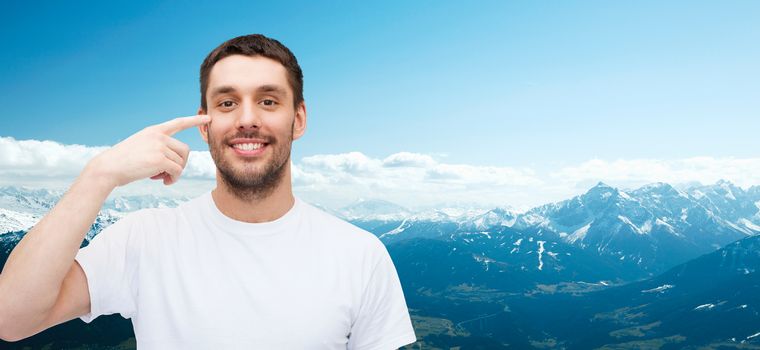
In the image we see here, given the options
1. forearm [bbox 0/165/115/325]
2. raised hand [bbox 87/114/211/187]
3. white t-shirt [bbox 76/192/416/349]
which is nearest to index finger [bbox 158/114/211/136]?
raised hand [bbox 87/114/211/187]

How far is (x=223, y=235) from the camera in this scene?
21.0ft

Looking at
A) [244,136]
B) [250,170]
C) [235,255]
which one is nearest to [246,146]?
[244,136]

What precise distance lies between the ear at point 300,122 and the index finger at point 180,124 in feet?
3.88

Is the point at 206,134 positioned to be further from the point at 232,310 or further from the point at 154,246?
the point at 232,310

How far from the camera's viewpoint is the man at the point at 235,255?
5.61m

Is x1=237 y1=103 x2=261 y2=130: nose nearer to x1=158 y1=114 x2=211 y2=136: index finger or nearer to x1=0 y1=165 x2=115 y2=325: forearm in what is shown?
x1=158 y1=114 x2=211 y2=136: index finger

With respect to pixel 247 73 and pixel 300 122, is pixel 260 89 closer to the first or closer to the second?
pixel 247 73

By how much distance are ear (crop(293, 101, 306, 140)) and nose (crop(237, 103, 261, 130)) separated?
740mm

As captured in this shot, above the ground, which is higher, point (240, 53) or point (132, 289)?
point (240, 53)

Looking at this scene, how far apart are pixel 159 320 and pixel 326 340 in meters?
1.91

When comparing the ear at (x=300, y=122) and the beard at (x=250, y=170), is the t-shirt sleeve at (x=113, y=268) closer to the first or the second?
the beard at (x=250, y=170)

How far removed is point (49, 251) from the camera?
4.96 m

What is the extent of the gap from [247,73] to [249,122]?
0.68m

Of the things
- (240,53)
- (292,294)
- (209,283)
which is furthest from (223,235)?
(240,53)
